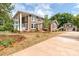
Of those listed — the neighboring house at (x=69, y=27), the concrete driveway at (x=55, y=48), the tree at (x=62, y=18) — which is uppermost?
the tree at (x=62, y=18)

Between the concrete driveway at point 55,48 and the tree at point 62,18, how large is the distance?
174mm

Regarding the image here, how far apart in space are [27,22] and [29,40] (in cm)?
21

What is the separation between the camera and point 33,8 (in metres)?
2.35

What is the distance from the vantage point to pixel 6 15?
2.39 metres

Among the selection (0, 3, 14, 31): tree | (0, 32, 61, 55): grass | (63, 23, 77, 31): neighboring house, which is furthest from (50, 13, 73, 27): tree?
(0, 3, 14, 31): tree

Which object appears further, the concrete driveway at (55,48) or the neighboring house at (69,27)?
the neighboring house at (69,27)

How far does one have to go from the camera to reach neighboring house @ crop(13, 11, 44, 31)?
7.79 ft

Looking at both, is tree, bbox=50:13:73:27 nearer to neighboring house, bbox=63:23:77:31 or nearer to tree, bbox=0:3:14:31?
neighboring house, bbox=63:23:77:31

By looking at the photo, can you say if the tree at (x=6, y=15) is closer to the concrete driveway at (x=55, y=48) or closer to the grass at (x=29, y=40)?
the grass at (x=29, y=40)

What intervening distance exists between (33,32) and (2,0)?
51cm

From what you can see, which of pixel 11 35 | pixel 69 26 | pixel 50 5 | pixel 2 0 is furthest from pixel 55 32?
pixel 2 0

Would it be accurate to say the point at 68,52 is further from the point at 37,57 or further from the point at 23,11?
the point at 23,11

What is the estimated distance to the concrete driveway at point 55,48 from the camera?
7.49 feet

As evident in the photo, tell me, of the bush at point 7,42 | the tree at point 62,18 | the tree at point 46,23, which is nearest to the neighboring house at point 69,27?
the tree at point 62,18
